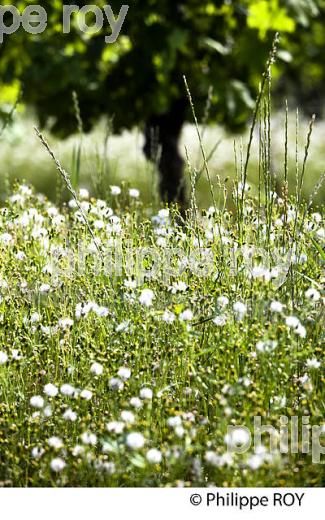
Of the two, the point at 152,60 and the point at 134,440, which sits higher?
the point at 152,60

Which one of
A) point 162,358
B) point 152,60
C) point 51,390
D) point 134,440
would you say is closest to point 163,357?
point 162,358

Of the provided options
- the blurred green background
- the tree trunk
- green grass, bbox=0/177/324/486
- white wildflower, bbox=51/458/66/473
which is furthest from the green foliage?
white wildflower, bbox=51/458/66/473

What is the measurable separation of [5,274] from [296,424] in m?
1.36

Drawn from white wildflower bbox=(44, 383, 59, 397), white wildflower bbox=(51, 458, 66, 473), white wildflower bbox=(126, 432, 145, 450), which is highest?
white wildflower bbox=(44, 383, 59, 397)

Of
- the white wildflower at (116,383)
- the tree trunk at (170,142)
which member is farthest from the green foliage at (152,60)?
the white wildflower at (116,383)

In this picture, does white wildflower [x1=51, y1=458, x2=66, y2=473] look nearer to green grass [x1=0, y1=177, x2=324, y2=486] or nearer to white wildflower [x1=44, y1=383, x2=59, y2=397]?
green grass [x1=0, y1=177, x2=324, y2=486]

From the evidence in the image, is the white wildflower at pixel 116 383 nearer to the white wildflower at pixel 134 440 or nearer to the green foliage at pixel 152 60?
the white wildflower at pixel 134 440

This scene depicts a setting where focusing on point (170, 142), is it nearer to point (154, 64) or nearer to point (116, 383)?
point (154, 64)

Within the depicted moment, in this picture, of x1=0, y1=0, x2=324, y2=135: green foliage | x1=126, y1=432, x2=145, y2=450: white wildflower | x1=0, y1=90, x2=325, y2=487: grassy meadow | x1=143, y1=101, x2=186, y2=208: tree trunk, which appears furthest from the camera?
x1=143, y1=101, x2=186, y2=208: tree trunk

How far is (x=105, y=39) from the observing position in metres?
6.83

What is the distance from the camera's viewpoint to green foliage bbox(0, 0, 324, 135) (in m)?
6.63

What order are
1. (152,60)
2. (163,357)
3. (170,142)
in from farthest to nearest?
(170,142) < (152,60) < (163,357)

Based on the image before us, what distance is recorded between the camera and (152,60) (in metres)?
6.88
